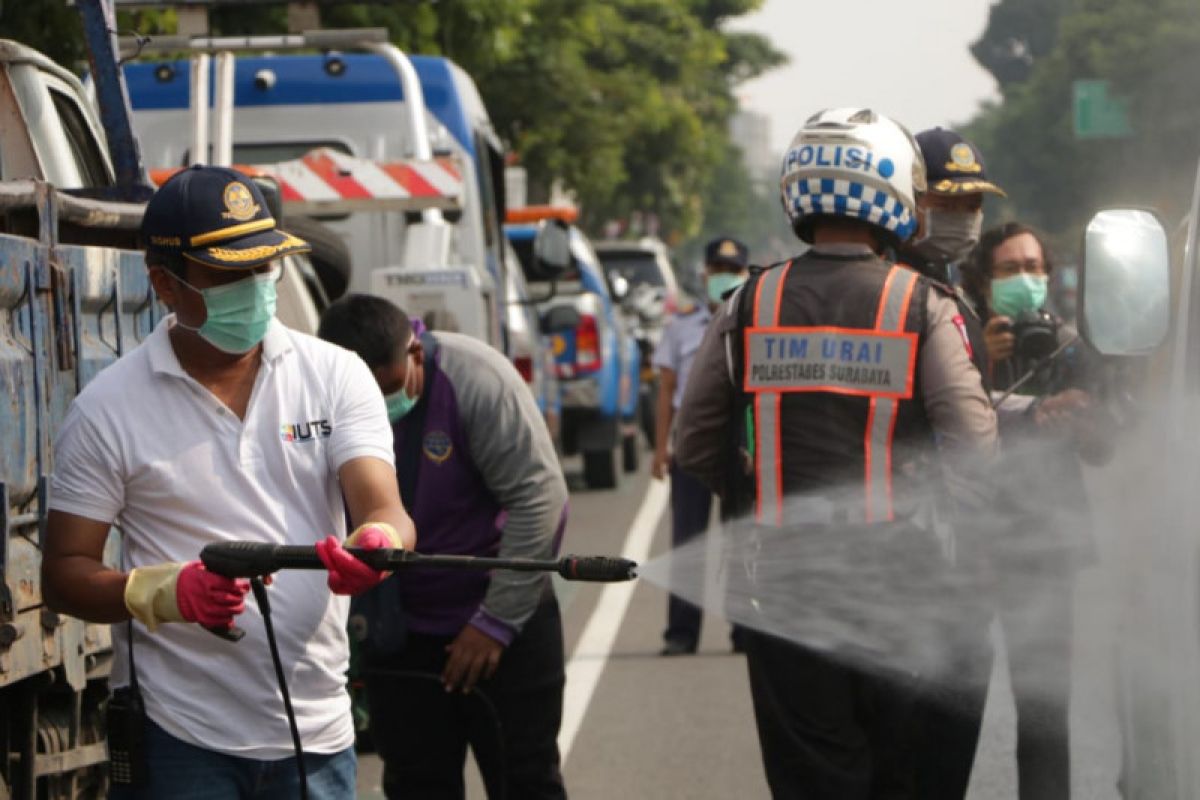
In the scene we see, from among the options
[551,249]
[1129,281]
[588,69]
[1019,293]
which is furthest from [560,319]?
[588,69]

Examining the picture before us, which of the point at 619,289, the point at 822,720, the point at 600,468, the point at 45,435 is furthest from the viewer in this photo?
the point at 619,289

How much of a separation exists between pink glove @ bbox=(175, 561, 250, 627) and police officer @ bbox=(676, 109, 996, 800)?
1518 millimetres

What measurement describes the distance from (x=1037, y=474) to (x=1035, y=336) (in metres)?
0.64

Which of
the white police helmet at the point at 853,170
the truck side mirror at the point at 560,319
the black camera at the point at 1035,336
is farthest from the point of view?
the truck side mirror at the point at 560,319

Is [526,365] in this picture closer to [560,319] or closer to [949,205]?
[560,319]

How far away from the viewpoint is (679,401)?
10.3m

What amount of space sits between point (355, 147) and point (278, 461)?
24.5ft

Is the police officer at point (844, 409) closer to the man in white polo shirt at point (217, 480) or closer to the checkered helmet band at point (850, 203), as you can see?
the checkered helmet band at point (850, 203)

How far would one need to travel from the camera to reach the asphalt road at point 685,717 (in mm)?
5109

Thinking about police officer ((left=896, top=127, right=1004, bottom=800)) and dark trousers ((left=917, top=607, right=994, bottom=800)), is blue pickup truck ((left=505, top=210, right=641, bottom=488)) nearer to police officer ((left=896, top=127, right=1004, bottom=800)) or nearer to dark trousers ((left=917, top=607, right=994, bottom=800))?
police officer ((left=896, top=127, right=1004, bottom=800))

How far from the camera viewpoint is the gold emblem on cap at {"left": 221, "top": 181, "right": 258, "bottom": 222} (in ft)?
12.8

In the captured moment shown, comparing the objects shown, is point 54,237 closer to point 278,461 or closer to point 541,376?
point 278,461

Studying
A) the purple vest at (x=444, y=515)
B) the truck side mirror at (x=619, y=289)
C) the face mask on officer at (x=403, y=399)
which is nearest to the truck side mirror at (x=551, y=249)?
the purple vest at (x=444, y=515)

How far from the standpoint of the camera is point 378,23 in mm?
18000
